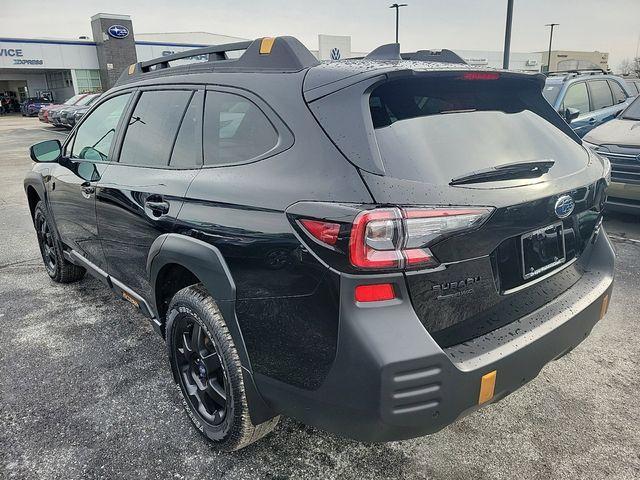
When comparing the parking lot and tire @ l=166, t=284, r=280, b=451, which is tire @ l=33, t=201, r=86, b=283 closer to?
the parking lot

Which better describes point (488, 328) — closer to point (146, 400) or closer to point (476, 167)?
point (476, 167)

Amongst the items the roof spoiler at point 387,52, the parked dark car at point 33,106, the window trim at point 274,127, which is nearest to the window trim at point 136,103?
the window trim at point 274,127

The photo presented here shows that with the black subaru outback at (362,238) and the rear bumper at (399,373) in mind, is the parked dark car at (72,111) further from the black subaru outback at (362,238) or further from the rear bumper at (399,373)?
the rear bumper at (399,373)

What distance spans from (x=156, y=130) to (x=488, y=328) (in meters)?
1.98

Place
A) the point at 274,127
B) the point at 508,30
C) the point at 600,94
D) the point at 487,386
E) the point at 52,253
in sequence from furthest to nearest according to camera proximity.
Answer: the point at 508,30 < the point at 600,94 < the point at 52,253 < the point at 274,127 < the point at 487,386

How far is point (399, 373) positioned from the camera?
1.56 meters

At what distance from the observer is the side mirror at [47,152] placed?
3.85 m

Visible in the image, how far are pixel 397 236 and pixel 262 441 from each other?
1389mm

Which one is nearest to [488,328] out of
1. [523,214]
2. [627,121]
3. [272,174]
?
[523,214]

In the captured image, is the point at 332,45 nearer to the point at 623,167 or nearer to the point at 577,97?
the point at 577,97

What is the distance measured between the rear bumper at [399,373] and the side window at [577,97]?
24.0ft

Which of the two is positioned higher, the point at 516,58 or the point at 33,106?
the point at 516,58

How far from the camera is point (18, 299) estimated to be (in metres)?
4.23

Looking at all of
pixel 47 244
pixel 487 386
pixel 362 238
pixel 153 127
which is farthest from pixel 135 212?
pixel 47 244
